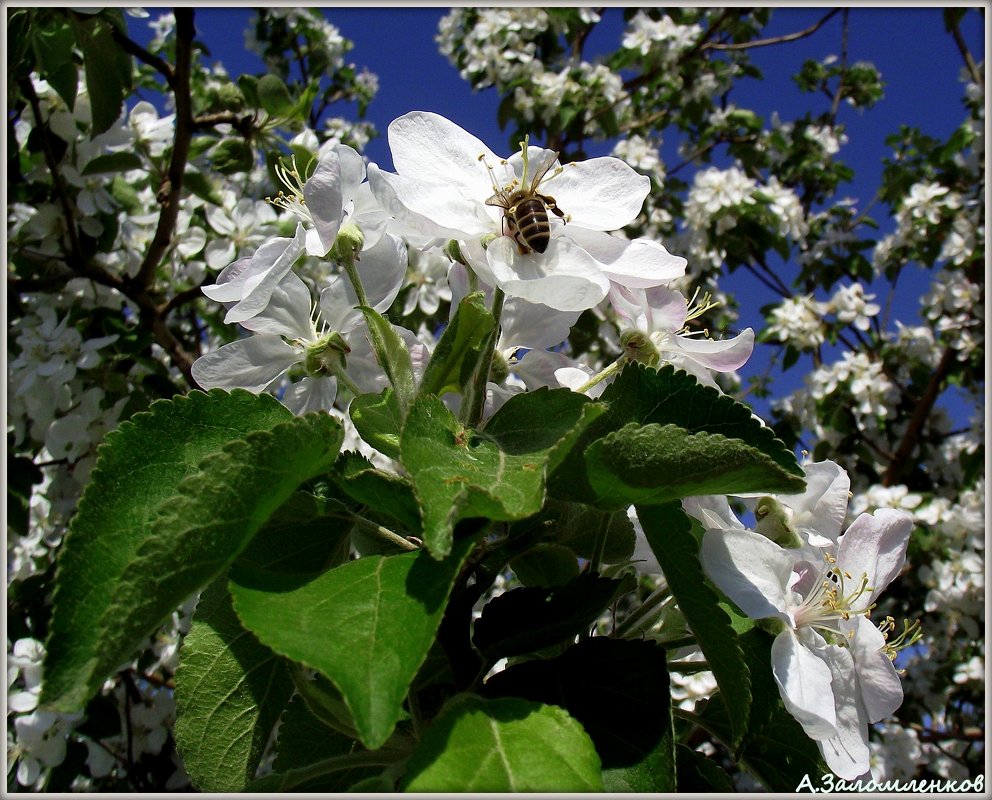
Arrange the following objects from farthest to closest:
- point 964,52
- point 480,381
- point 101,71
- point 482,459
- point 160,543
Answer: point 964,52
point 101,71
point 480,381
point 482,459
point 160,543

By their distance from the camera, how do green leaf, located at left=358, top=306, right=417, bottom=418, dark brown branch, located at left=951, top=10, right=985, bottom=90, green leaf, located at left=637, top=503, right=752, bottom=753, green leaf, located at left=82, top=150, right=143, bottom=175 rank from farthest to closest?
dark brown branch, located at left=951, top=10, right=985, bottom=90 → green leaf, located at left=82, top=150, right=143, bottom=175 → green leaf, located at left=358, top=306, right=417, bottom=418 → green leaf, located at left=637, top=503, right=752, bottom=753

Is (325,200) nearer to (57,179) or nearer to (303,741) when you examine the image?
(303,741)

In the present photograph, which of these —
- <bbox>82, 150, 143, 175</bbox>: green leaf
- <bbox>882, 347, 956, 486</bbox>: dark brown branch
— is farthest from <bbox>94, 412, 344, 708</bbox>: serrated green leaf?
<bbox>882, 347, 956, 486</bbox>: dark brown branch

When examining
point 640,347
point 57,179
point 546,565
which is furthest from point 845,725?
point 57,179

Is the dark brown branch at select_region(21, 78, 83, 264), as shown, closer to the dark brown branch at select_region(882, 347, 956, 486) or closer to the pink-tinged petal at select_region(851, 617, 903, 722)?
the pink-tinged petal at select_region(851, 617, 903, 722)

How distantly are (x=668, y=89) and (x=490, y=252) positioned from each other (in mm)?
4118

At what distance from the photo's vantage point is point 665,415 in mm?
728

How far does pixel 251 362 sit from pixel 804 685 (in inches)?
27.1

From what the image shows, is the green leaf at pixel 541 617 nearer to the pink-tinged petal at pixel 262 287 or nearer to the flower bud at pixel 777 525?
the flower bud at pixel 777 525

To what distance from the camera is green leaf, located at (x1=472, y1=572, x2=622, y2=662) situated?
2.32ft

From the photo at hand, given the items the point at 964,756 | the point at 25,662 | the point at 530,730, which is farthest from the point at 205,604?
the point at 964,756

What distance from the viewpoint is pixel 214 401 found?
0.72 meters

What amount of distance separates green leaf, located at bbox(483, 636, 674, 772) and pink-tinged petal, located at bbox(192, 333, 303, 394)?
44 centimetres

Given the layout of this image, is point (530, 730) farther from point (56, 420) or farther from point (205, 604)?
point (56, 420)
